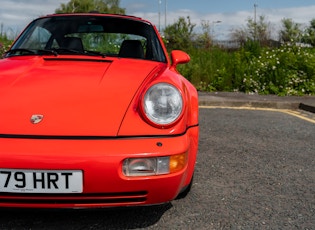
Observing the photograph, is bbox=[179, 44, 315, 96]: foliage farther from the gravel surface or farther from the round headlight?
the round headlight

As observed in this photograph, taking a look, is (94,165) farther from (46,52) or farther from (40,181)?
(46,52)

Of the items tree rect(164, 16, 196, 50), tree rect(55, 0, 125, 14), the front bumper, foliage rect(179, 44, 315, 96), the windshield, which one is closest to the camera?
the front bumper

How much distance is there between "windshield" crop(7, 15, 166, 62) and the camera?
3.18 m

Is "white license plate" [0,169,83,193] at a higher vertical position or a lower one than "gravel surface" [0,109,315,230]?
higher

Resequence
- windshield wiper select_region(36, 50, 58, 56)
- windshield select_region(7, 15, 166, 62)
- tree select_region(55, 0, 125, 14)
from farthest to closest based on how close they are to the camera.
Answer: tree select_region(55, 0, 125, 14) → windshield select_region(7, 15, 166, 62) → windshield wiper select_region(36, 50, 58, 56)

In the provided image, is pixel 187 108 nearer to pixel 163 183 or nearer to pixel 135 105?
pixel 135 105

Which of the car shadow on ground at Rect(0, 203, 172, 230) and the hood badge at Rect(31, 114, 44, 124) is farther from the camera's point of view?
the car shadow on ground at Rect(0, 203, 172, 230)

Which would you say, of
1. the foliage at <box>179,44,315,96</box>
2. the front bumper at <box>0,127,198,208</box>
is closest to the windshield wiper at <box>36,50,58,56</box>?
the front bumper at <box>0,127,198,208</box>

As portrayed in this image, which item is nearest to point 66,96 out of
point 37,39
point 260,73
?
point 37,39

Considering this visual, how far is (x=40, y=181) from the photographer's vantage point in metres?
1.86

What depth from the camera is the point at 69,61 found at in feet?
8.78

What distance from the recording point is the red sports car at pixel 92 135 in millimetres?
1871

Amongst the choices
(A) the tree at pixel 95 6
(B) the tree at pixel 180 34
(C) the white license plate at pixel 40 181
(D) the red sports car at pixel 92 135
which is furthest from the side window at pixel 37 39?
(A) the tree at pixel 95 6

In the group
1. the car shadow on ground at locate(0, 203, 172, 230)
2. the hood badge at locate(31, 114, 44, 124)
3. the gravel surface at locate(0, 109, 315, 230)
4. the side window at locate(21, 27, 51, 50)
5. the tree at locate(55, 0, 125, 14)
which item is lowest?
the gravel surface at locate(0, 109, 315, 230)
